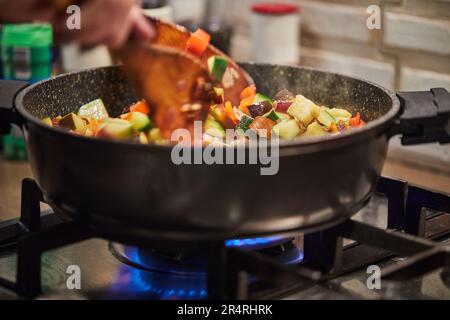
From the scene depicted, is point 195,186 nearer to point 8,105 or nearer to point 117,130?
point 117,130

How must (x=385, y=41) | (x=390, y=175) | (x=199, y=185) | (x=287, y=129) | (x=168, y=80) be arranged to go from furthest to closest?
(x=385, y=41) < (x=390, y=175) < (x=287, y=129) < (x=168, y=80) < (x=199, y=185)

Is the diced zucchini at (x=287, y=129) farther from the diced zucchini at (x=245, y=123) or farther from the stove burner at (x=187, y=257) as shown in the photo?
the stove burner at (x=187, y=257)

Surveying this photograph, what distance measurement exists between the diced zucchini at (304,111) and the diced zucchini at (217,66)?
0.13 meters

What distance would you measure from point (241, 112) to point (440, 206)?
352mm

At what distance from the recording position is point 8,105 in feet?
3.63

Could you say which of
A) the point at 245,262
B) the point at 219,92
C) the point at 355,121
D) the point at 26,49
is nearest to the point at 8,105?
the point at 219,92

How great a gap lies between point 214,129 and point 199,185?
0.25 m

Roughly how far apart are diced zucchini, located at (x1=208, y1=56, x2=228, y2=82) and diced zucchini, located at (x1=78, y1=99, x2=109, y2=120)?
0.63 ft

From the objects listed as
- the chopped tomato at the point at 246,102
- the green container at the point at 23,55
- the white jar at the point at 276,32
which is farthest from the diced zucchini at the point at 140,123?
the white jar at the point at 276,32

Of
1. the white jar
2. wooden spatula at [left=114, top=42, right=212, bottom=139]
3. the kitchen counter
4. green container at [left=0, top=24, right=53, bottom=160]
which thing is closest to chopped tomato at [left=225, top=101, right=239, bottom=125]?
wooden spatula at [left=114, top=42, right=212, bottom=139]

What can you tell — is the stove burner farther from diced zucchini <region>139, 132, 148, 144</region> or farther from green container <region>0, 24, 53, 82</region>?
green container <region>0, 24, 53, 82</region>

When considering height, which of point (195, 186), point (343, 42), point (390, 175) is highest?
point (195, 186)

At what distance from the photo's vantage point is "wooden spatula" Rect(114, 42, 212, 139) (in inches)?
40.0

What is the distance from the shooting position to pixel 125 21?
0.91 meters
